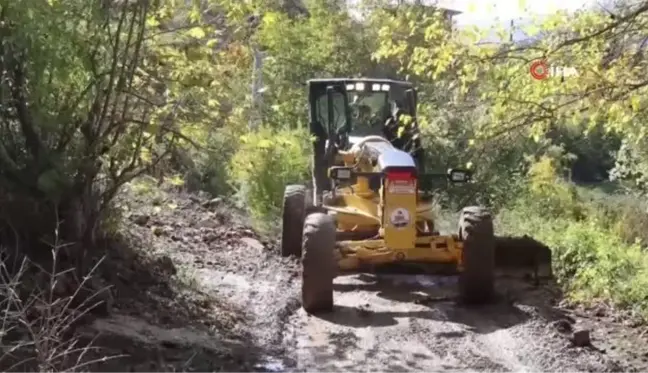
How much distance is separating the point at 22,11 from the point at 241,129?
8.57ft

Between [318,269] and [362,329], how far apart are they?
0.76 m

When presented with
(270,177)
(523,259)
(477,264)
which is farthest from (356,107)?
(270,177)

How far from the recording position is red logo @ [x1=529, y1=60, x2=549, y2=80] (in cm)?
677

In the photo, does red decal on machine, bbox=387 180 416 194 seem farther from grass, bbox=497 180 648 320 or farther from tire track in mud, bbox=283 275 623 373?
grass, bbox=497 180 648 320

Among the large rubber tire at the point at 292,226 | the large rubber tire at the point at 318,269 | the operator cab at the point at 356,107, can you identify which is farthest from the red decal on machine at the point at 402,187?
the large rubber tire at the point at 292,226

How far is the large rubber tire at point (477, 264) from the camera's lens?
8.52 meters

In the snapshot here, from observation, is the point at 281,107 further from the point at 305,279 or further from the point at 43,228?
the point at 43,228

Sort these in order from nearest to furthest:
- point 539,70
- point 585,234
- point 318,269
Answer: point 539,70 → point 318,269 → point 585,234

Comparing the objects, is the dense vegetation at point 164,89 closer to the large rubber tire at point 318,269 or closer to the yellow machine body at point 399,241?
the yellow machine body at point 399,241

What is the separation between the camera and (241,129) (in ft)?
26.8

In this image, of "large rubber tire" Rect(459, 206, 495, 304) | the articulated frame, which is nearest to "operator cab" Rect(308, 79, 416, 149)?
the articulated frame

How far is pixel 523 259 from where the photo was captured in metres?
9.75

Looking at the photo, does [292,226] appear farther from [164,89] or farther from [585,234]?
[164,89]

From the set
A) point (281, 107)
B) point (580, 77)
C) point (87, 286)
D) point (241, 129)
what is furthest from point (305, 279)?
point (281, 107)
